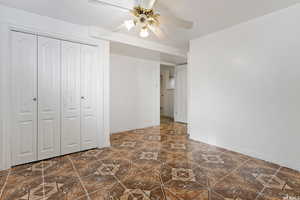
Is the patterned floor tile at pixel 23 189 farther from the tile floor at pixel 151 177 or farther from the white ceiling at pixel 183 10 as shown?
the white ceiling at pixel 183 10

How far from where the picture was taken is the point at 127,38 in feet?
10.3

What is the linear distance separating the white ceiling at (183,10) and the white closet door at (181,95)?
2.66m

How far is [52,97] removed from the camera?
245 cm

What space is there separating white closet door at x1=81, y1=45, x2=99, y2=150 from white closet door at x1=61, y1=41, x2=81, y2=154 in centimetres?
9

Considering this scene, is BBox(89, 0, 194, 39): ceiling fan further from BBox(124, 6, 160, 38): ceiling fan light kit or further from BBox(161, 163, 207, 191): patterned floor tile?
BBox(161, 163, 207, 191): patterned floor tile

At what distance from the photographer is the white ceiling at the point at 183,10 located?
2.02m

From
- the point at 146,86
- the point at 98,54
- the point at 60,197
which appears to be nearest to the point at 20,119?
the point at 60,197

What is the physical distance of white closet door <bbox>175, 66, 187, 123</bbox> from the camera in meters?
5.30

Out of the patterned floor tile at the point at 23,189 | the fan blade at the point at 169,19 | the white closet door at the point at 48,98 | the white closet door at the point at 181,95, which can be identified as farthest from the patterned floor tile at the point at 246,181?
the white closet door at the point at 181,95

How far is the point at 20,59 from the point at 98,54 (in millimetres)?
1217

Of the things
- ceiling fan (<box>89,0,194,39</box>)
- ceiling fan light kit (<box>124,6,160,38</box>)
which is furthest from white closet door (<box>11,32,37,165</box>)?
ceiling fan light kit (<box>124,6,160,38</box>)

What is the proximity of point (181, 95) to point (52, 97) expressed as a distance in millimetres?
4176

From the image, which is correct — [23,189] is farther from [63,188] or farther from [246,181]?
[246,181]

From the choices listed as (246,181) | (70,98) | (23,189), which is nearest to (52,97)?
(70,98)
